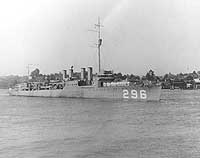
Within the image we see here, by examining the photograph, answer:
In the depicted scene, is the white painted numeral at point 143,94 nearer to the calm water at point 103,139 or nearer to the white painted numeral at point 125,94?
the white painted numeral at point 125,94

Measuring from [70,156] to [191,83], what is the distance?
11027cm

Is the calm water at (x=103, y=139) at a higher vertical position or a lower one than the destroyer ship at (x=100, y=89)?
lower

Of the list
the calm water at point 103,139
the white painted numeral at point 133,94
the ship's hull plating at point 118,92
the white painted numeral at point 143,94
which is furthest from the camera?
the white painted numeral at point 133,94

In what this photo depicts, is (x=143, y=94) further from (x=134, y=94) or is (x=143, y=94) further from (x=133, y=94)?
(x=133, y=94)

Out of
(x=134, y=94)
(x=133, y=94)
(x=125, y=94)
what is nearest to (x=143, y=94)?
(x=134, y=94)

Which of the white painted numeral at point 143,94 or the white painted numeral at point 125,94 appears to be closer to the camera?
the white painted numeral at point 143,94

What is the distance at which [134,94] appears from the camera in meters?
39.3

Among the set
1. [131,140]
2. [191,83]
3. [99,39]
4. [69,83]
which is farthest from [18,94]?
[191,83]

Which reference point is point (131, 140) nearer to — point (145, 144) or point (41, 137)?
point (145, 144)

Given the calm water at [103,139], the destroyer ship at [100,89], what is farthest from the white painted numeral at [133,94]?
the calm water at [103,139]

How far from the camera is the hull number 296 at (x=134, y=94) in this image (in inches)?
1528

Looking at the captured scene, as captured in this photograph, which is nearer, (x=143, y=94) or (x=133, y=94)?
(x=143, y=94)

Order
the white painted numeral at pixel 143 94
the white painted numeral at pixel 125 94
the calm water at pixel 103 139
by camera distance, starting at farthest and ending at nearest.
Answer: the white painted numeral at pixel 125 94 → the white painted numeral at pixel 143 94 → the calm water at pixel 103 139

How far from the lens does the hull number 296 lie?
38.8m
